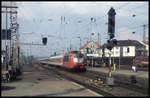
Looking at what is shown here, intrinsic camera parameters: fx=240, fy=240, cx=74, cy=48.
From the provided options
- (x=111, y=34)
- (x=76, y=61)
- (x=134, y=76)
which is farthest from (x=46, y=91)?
(x=76, y=61)

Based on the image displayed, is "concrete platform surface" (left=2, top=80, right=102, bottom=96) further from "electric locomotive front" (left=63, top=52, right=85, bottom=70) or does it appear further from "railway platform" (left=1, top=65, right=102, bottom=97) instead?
"electric locomotive front" (left=63, top=52, right=85, bottom=70)

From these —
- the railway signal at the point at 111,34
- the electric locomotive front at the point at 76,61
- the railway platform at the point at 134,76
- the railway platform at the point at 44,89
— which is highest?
the railway signal at the point at 111,34

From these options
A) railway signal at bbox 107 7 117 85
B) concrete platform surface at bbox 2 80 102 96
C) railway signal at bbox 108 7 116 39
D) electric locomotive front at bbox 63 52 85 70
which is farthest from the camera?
electric locomotive front at bbox 63 52 85 70

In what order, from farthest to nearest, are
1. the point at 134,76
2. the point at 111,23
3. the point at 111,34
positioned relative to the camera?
the point at 134,76, the point at 111,23, the point at 111,34

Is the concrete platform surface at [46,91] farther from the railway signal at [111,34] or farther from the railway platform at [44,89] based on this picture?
the railway signal at [111,34]

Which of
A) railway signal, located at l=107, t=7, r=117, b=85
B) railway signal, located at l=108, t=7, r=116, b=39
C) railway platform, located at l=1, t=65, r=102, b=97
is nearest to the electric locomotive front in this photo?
railway signal, located at l=107, t=7, r=117, b=85

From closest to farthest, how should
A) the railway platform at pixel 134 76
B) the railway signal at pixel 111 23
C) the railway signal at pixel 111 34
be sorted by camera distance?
the railway signal at pixel 111 34, the railway signal at pixel 111 23, the railway platform at pixel 134 76

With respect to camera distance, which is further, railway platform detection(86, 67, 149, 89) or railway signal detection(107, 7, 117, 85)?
railway platform detection(86, 67, 149, 89)

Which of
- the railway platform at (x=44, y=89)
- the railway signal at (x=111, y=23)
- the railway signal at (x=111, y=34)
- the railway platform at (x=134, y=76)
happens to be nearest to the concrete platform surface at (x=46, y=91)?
the railway platform at (x=44, y=89)

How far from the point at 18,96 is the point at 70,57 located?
78.6 feet

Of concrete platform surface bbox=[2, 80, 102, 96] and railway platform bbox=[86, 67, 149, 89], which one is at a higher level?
concrete platform surface bbox=[2, 80, 102, 96]

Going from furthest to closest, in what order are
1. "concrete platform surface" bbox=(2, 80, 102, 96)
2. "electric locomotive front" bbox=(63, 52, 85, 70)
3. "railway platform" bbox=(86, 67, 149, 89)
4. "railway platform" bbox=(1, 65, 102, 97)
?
"electric locomotive front" bbox=(63, 52, 85, 70), "railway platform" bbox=(86, 67, 149, 89), "railway platform" bbox=(1, 65, 102, 97), "concrete platform surface" bbox=(2, 80, 102, 96)

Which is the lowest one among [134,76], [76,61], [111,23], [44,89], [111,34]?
[134,76]

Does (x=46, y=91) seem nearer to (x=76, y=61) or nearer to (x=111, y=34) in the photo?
(x=111, y=34)
